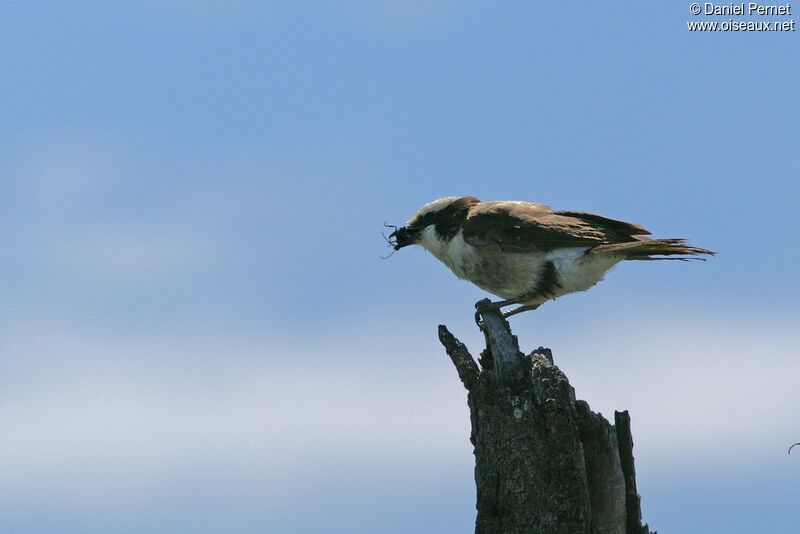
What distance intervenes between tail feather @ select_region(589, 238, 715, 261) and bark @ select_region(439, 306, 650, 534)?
2348mm

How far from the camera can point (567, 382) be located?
693 cm

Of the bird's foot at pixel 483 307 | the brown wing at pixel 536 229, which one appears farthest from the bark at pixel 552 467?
the brown wing at pixel 536 229

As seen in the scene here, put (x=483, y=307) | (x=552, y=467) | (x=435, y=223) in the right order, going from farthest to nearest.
Result: (x=435, y=223)
(x=483, y=307)
(x=552, y=467)

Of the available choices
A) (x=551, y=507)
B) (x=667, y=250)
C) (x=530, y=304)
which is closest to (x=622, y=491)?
(x=551, y=507)

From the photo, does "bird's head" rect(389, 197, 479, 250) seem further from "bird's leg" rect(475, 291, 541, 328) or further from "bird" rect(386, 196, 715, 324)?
"bird's leg" rect(475, 291, 541, 328)

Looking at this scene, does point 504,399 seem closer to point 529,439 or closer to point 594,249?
point 529,439

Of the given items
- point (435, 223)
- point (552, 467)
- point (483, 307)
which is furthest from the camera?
point (435, 223)

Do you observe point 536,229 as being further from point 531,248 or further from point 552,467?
point 552,467

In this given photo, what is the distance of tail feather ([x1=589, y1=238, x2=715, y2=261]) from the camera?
355 inches

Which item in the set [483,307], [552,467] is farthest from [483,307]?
[552,467]

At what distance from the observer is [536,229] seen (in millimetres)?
10016

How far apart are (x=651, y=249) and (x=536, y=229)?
3.76 feet

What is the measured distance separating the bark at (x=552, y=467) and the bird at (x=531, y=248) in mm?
2309

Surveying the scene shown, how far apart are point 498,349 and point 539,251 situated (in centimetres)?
242
